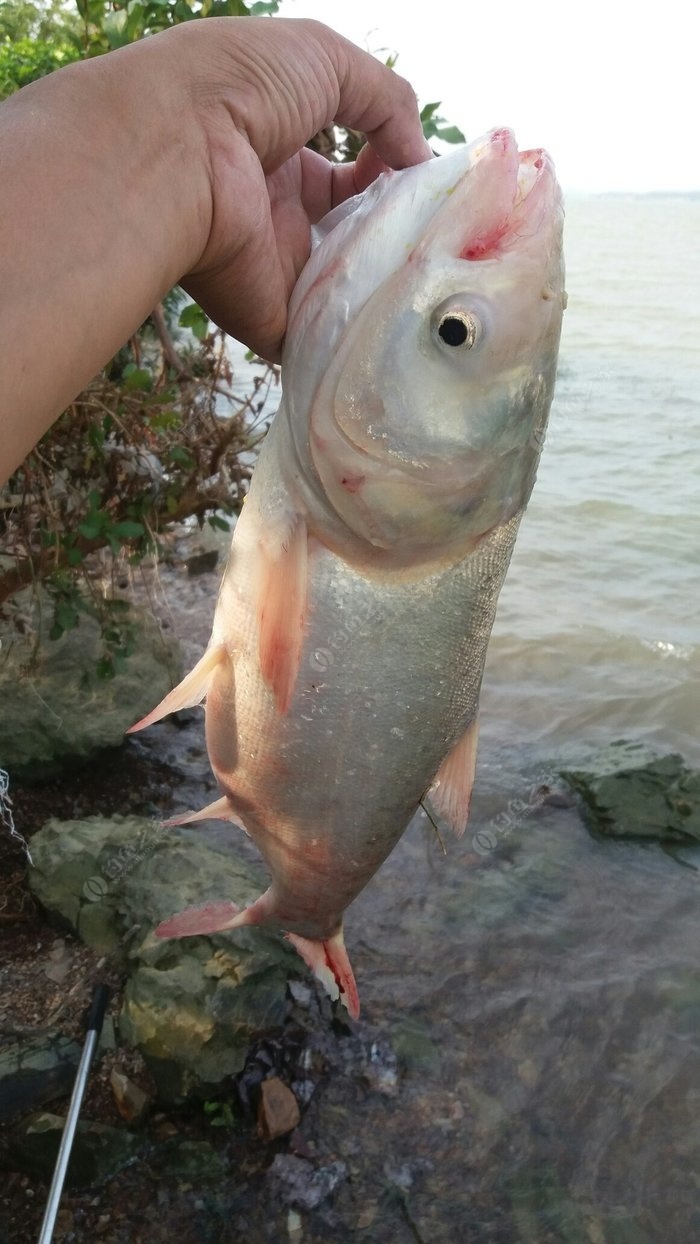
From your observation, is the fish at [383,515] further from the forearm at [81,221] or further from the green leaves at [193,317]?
the green leaves at [193,317]

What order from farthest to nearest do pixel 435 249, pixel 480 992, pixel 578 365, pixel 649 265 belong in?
pixel 649 265 → pixel 578 365 → pixel 480 992 → pixel 435 249

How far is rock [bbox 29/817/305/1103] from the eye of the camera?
3.78 metres

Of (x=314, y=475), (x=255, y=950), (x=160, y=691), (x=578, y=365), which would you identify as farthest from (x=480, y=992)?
(x=578, y=365)

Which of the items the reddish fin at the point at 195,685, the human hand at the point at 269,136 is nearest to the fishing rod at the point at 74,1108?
the reddish fin at the point at 195,685

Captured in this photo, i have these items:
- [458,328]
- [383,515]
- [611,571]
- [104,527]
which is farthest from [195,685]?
[611,571]

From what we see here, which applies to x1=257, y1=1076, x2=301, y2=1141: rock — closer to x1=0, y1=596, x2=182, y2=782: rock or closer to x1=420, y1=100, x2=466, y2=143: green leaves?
x1=0, y1=596, x2=182, y2=782: rock

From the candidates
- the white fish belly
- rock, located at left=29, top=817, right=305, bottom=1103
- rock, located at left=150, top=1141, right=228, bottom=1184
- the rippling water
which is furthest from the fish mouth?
the rippling water

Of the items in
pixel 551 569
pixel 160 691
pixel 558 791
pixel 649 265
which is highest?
pixel 160 691

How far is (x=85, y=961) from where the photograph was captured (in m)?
4.29

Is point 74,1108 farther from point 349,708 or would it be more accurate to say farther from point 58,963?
point 349,708

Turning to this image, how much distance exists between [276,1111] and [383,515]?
2858 mm

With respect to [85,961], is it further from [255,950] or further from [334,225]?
[334,225]

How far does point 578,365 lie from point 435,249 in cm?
2096

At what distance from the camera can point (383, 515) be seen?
2.01 m
